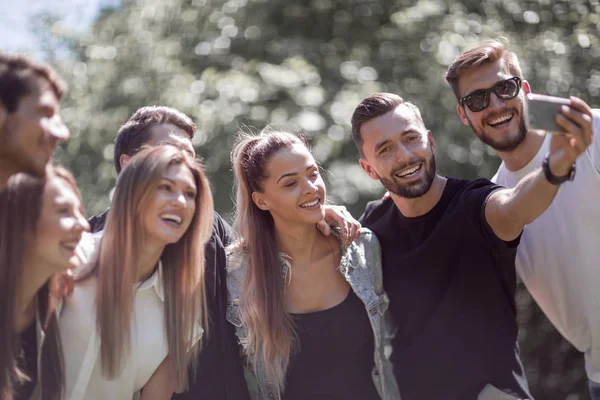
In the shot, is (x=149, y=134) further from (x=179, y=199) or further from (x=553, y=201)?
(x=553, y=201)

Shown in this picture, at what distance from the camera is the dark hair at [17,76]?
2.32 m

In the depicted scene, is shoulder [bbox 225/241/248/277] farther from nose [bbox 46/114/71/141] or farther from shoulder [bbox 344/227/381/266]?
nose [bbox 46/114/71/141]

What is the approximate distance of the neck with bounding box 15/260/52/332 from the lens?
253 cm

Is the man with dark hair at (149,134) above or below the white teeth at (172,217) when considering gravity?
above

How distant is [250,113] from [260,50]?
82cm

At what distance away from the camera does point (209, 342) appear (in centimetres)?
328

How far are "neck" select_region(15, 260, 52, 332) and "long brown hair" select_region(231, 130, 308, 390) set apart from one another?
105 cm

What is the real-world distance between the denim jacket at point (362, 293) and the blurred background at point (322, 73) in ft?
5.48

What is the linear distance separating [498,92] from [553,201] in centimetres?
58

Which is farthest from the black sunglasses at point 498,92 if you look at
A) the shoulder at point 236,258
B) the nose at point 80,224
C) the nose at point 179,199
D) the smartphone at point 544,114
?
the nose at point 80,224

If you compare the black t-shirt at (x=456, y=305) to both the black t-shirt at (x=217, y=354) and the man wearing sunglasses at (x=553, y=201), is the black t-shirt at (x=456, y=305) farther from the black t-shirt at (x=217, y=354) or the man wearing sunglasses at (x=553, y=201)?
the black t-shirt at (x=217, y=354)

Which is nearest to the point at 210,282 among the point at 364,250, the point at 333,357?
the point at 333,357

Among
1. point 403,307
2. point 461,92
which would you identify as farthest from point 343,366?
point 461,92

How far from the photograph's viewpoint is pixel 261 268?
3471 mm
